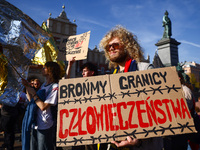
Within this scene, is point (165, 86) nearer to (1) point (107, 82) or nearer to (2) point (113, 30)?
(1) point (107, 82)

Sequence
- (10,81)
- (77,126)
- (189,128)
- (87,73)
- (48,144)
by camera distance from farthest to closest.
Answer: (87,73) < (48,144) < (10,81) < (77,126) < (189,128)

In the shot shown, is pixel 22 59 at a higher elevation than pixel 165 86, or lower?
higher

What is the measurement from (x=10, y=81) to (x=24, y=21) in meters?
0.69

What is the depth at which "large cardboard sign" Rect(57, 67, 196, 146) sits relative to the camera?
1.24m

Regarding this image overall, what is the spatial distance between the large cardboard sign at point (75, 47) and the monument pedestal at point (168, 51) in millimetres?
9276

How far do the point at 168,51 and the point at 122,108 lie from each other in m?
11.5

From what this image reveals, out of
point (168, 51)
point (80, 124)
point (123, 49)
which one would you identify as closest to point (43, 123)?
point (80, 124)

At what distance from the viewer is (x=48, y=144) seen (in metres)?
2.13

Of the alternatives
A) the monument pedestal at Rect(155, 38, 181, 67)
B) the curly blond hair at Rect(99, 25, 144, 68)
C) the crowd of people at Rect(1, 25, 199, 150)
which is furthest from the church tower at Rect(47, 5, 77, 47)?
the curly blond hair at Rect(99, 25, 144, 68)

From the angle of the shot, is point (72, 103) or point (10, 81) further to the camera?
point (10, 81)

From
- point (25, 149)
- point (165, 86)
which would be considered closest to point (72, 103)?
point (165, 86)

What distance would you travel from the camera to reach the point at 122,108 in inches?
51.6

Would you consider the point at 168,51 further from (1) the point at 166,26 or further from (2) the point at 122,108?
(2) the point at 122,108

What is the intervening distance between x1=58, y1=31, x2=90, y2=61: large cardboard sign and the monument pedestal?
9.28m
